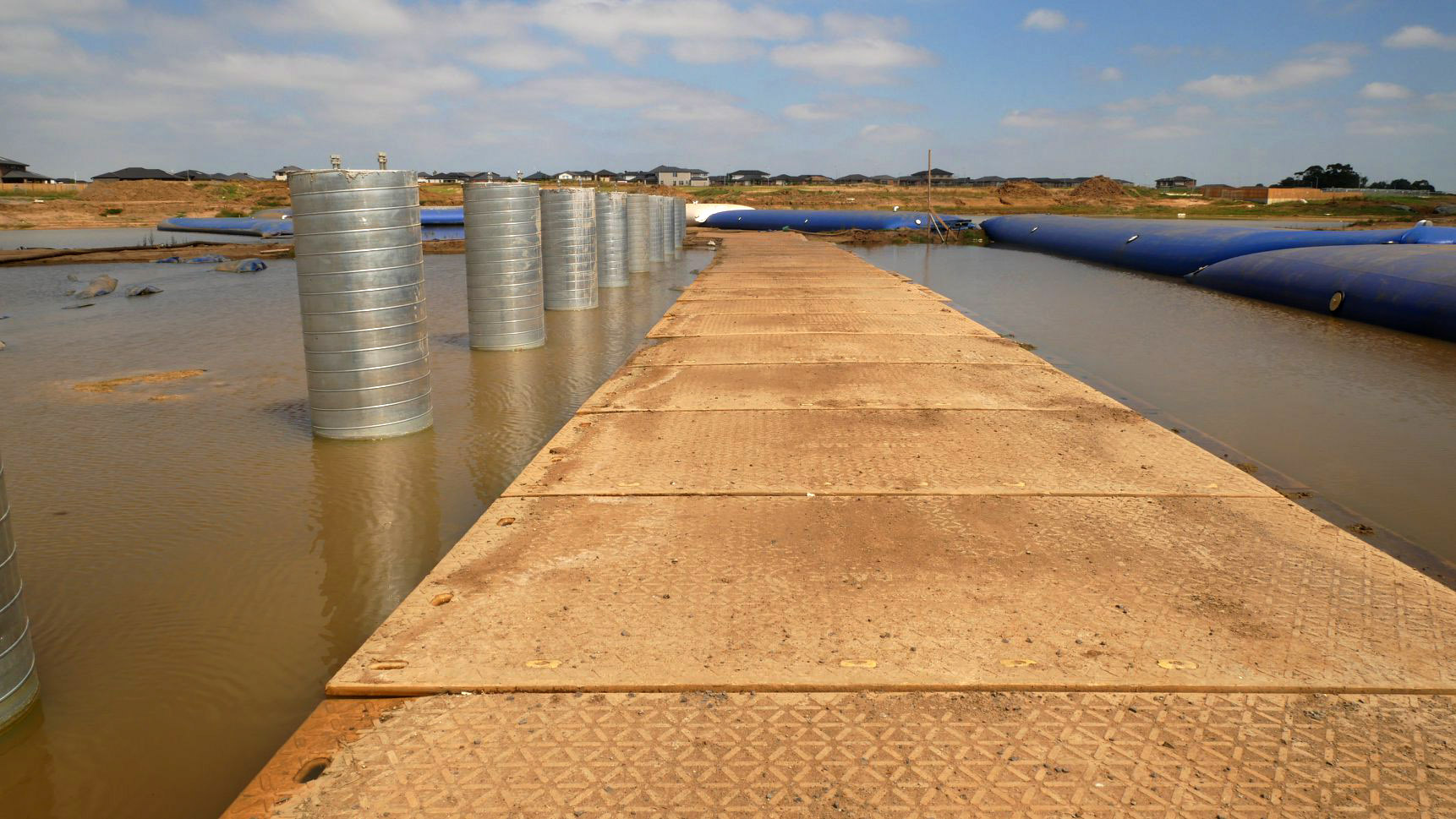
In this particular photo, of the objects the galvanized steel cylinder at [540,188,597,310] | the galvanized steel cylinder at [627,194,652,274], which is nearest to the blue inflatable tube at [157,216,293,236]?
the galvanized steel cylinder at [627,194,652,274]

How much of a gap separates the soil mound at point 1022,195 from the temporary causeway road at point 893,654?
6026 centimetres

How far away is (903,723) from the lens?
2562mm

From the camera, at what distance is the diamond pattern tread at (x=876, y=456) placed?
4.63m

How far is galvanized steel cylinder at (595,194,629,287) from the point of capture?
54.0 ft

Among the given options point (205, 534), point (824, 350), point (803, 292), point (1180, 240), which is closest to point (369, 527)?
point (205, 534)

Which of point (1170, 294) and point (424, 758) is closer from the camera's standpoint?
point (424, 758)

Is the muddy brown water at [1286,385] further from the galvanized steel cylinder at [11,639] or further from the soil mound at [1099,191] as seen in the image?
the soil mound at [1099,191]

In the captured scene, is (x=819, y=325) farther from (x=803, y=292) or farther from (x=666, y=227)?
(x=666, y=227)

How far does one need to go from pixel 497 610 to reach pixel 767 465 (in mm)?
2110

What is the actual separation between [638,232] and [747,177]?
102 meters

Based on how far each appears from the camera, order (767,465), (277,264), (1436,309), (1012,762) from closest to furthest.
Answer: (1012,762) → (767,465) → (1436,309) → (277,264)

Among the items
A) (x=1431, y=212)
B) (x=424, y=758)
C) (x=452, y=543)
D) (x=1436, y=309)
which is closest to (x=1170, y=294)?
(x=1436, y=309)

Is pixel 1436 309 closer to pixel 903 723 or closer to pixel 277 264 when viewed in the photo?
pixel 903 723

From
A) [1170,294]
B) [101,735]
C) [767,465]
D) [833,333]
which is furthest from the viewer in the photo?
[1170,294]
